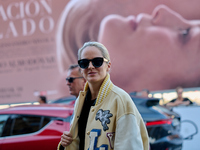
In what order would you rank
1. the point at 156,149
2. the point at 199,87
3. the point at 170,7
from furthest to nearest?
the point at 170,7, the point at 199,87, the point at 156,149

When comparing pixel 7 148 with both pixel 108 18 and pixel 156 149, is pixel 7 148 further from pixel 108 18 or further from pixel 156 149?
pixel 108 18

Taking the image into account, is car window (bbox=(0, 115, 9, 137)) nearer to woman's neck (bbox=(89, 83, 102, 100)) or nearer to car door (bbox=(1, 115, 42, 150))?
car door (bbox=(1, 115, 42, 150))

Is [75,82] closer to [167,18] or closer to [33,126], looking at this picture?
[33,126]

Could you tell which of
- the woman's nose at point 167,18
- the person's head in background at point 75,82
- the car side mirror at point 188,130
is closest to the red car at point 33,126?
the person's head in background at point 75,82

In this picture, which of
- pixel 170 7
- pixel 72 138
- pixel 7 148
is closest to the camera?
pixel 72 138

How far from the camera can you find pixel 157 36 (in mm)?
12297

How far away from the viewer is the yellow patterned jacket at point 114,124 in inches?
70.3

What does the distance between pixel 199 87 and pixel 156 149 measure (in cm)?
683

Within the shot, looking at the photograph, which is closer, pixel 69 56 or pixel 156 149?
pixel 156 149

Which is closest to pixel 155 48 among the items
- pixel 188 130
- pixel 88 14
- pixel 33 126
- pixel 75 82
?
pixel 88 14

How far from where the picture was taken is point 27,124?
448cm

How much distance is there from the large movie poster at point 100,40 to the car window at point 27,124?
24.2ft

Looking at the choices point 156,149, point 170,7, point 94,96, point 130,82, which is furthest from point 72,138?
point 170,7

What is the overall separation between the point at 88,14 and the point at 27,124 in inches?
345
